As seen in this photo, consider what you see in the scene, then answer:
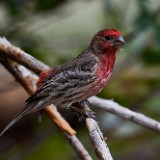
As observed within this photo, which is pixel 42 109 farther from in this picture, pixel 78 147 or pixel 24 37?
pixel 24 37

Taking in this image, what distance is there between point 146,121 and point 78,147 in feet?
1.62

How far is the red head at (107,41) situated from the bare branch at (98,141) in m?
0.89

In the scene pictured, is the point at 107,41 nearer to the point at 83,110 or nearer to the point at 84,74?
the point at 84,74

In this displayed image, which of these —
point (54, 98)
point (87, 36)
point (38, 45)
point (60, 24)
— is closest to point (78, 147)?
point (54, 98)

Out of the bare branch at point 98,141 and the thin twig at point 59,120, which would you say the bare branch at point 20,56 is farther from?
the bare branch at point 98,141

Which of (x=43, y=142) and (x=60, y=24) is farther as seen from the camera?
(x=60, y=24)

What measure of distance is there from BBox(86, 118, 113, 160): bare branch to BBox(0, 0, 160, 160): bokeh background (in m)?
1.63

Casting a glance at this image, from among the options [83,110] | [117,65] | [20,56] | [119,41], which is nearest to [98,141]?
[83,110]

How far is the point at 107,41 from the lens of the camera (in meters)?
5.53

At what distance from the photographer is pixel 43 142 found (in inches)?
261

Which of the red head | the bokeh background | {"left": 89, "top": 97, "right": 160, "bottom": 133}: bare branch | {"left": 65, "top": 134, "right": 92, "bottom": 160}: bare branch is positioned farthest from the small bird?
the bokeh background

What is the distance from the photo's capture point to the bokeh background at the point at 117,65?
20.7 ft

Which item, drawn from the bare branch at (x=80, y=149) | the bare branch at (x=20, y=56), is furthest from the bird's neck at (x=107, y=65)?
the bare branch at (x=80, y=149)

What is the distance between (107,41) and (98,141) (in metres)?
1.28
